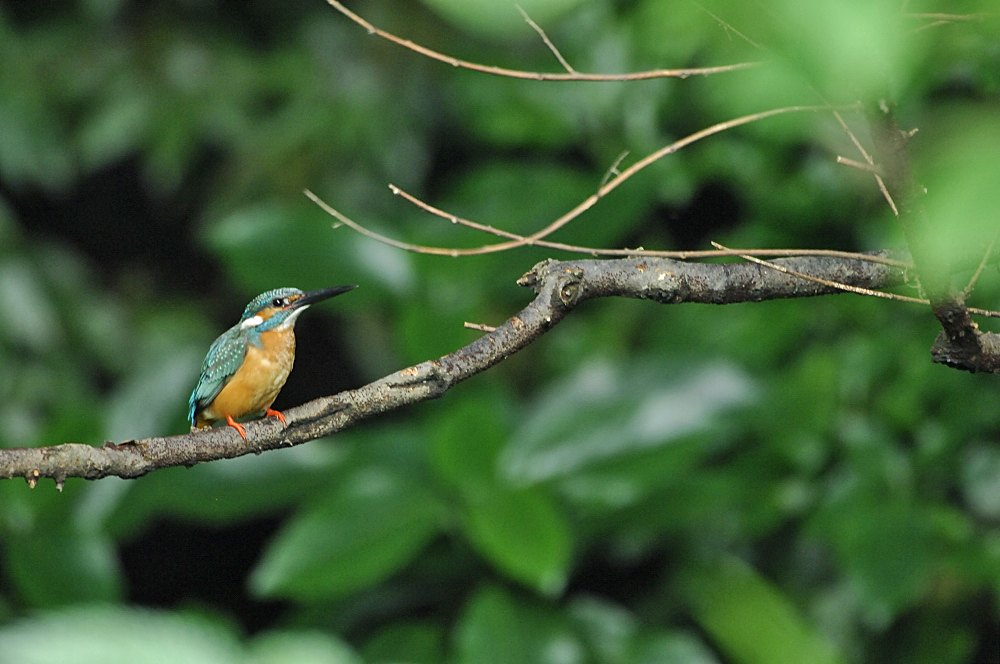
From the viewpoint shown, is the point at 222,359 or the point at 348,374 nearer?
the point at 222,359

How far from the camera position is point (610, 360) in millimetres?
2768

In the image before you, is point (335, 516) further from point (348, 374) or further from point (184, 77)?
point (184, 77)

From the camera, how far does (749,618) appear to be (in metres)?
2.25

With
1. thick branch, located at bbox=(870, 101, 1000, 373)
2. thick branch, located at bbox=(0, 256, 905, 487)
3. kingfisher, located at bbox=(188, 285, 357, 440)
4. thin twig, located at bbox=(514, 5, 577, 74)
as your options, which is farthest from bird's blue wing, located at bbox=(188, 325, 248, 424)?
thick branch, located at bbox=(870, 101, 1000, 373)

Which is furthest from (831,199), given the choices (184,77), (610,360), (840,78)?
(840,78)

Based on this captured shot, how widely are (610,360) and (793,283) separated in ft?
6.58

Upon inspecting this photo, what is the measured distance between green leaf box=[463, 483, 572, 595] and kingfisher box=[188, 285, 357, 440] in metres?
0.89

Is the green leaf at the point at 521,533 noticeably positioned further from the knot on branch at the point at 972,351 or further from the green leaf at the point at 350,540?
the knot on branch at the point at 972,351

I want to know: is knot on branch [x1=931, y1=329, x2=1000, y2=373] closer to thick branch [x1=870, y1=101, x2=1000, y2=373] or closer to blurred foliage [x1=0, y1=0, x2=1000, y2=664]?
thick branch [x1=870, y1=101, x2=1000, y2=373]

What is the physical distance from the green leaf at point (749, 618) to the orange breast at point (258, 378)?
59.2 inches

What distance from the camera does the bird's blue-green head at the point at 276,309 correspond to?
1.24 m

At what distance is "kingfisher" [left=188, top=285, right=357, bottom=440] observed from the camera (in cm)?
117

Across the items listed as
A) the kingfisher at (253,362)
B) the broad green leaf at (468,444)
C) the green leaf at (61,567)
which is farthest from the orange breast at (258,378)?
the green leaf at (61,567)

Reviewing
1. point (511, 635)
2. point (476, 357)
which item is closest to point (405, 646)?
point (511, 635)
